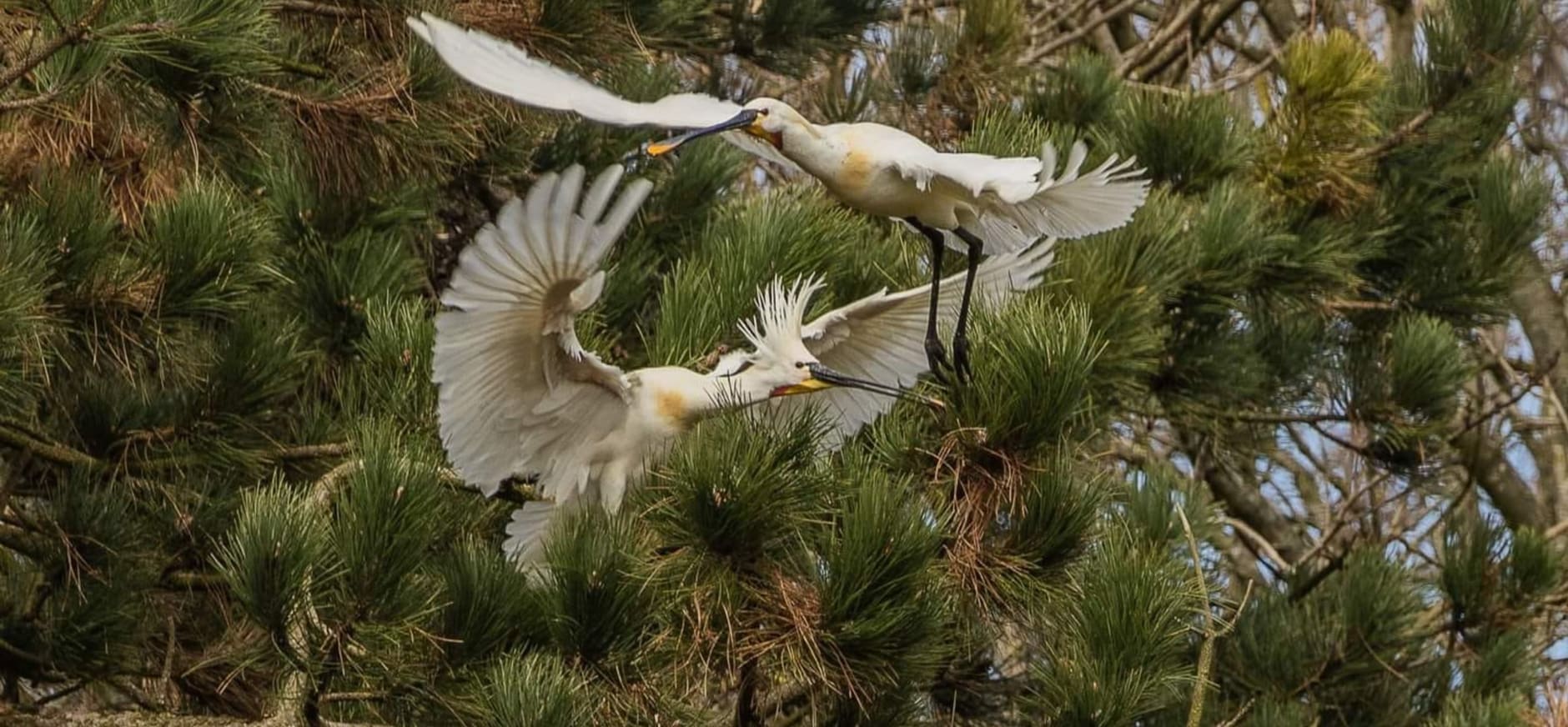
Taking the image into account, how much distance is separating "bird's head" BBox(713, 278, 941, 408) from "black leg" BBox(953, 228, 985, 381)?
195mm

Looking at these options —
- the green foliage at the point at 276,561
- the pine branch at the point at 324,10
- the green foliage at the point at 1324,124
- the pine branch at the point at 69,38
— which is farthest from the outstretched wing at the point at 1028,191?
the green foliage at the point at 1324,124

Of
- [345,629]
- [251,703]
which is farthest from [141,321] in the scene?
[345,629]

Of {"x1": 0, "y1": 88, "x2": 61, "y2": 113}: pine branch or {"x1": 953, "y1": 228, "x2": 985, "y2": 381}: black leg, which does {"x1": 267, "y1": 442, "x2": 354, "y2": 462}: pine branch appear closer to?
{"x1": 0, "y1": 88, "x2": 61, "y2": 113}: pine branch

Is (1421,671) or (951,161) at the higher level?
(951,161)

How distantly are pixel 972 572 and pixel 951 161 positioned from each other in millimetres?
547

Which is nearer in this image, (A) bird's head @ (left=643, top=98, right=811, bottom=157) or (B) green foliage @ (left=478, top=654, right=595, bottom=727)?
(B) green foliage @ (left=478, top=654, right=595, bottom=727)

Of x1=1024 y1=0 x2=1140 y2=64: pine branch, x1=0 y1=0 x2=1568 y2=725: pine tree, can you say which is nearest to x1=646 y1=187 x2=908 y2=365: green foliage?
x1=0 y1=0 x2=1568 y2=725: pine tree

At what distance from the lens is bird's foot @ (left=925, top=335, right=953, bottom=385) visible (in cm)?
300

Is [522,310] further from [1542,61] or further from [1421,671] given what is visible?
[1542,61]

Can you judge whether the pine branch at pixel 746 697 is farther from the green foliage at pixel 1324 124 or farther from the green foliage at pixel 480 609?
the green foliage at pixel 1324 124

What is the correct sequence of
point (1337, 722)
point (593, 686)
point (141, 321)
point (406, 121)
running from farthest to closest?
point (1337, 722), point (406, 121), point (141, 321), point (593, 686)

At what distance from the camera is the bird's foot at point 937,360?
3.00 meters

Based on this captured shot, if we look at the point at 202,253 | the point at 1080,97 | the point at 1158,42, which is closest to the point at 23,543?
the point at 202,253

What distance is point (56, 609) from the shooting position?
12.0 ft
